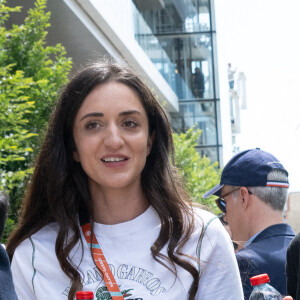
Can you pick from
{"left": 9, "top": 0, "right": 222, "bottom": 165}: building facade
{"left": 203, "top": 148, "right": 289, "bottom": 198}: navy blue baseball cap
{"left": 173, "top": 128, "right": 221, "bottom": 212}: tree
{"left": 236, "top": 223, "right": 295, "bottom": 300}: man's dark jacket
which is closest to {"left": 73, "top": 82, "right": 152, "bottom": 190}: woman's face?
{"left": 236, "top": 223, "right": 295, "bottom": 300}: man's dark jacket

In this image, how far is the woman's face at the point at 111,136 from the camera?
3188 millimetres

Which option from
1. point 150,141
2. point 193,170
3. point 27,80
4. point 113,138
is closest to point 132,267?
point 113,138

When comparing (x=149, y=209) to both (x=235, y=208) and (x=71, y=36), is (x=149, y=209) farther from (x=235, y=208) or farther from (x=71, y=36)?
(x=71, y=36)

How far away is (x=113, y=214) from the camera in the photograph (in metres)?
3.29

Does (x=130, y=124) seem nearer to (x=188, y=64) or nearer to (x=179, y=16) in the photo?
(x=188, y=64)

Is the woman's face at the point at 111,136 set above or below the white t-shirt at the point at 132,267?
above

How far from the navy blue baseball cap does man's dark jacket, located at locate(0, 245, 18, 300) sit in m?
2.46

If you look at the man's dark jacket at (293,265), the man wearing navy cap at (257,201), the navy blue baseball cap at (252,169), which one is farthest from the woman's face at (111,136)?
the navy blue baseball cap at (252,169)

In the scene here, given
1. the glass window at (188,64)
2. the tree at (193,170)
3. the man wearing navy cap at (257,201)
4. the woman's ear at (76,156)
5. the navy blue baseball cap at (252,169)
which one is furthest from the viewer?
the glass window at (188,64)

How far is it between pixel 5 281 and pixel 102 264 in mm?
691

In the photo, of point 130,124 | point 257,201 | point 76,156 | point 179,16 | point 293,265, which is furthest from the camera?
point 179,16

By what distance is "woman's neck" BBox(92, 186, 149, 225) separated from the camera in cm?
329

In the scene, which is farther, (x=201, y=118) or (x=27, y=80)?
(x=201, y=118)

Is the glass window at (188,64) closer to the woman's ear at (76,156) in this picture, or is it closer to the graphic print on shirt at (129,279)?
the woman's ear at (76,156)
